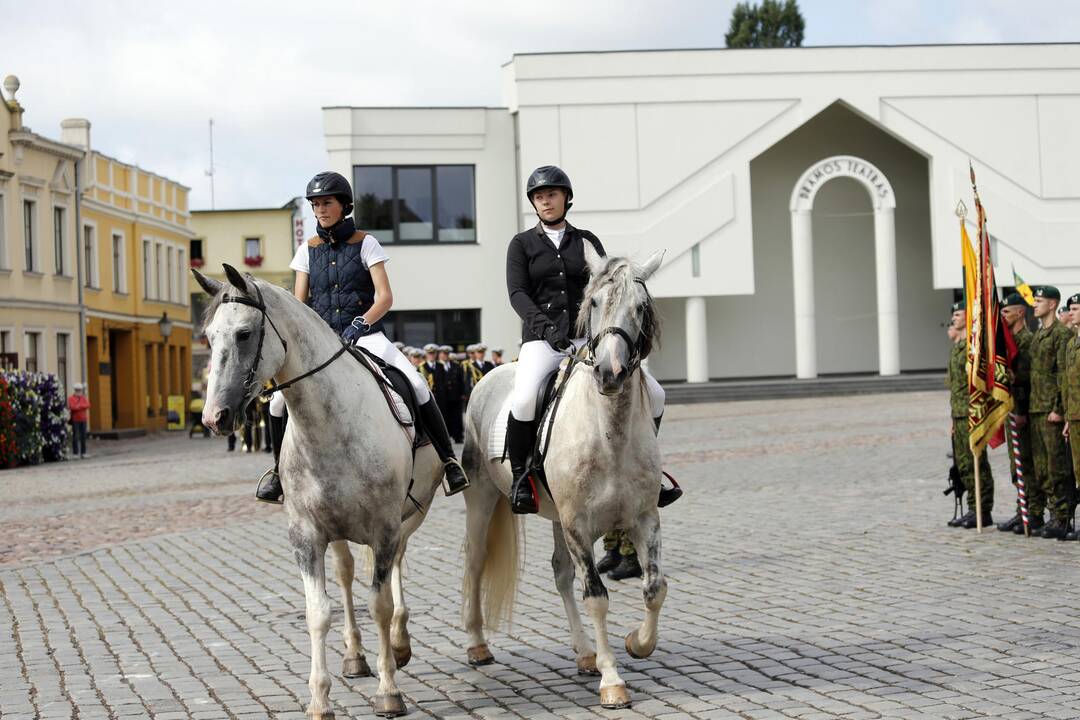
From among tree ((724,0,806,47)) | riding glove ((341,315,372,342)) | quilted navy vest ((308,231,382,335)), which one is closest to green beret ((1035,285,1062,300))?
quilted navy vest ((308,231,382,335))

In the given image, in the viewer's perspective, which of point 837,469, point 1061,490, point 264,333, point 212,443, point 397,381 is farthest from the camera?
point 212,443

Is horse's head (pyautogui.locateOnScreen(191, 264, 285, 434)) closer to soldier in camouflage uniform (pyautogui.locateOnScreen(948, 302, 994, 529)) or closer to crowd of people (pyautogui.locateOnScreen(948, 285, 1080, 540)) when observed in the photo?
crowd of people (pyautogui.locateOnScreen(948, 285, 1080, 540))

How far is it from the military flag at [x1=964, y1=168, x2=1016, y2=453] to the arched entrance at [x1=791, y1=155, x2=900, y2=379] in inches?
1341

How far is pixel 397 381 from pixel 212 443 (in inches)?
1339

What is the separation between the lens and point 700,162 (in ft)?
153

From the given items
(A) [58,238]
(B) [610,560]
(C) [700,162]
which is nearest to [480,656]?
(B) [610,560]

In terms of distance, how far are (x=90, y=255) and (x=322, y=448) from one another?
46.3 m

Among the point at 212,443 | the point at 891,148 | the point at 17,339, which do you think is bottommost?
the point at 212,443

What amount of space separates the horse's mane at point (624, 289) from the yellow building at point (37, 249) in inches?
1453

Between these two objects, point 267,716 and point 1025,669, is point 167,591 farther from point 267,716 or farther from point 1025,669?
point 1025,669

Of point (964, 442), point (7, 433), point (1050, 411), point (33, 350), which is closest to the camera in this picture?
point (1050, 411)

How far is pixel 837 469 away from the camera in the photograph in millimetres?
20125

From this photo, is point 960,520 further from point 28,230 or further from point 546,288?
point 28,230

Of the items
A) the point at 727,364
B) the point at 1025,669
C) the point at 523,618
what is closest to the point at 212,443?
the point at 727,364
